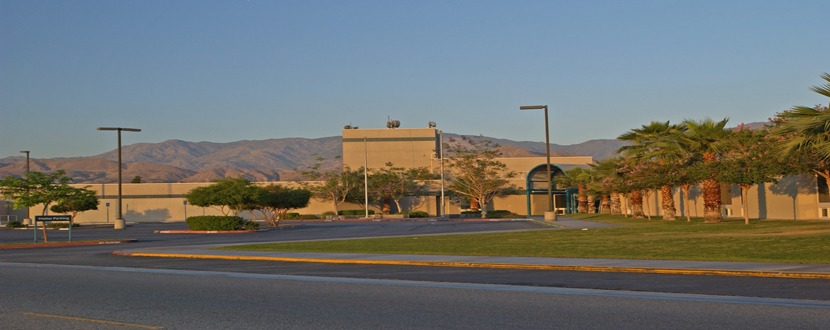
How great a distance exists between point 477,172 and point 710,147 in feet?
154

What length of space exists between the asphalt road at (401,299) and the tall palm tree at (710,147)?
2687cm

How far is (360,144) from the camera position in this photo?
109312 millimetres

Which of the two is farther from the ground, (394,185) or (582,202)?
(394,185)

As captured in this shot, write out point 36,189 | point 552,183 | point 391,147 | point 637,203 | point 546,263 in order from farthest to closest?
point 391,147 < point 552,183 < point 637,203 < point 36,189 < point 546,263

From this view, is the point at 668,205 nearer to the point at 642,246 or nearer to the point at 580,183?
the point at 642,246

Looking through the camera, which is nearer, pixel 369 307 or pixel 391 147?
pixel 369 307

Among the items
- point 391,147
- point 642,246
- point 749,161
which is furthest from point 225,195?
point 391,147

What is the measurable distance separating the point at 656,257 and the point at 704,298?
8.51 metres

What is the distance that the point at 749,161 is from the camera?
40.2 metres

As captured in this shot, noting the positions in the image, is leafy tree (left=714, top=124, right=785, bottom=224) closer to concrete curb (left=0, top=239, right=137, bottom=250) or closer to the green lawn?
the green lawn

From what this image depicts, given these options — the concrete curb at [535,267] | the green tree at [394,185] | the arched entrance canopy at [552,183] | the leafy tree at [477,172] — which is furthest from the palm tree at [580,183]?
the concrete curb at [535,267]

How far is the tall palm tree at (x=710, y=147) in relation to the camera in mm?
44500

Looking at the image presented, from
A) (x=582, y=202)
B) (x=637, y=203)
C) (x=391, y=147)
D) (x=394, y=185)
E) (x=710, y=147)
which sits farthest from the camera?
(x=391, y=147)

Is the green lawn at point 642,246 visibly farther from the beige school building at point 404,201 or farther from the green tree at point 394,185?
the green tree at point 394,185
